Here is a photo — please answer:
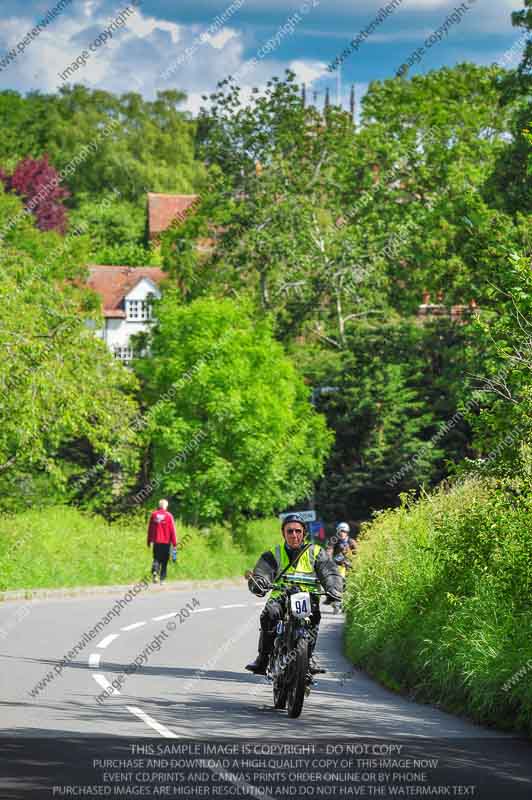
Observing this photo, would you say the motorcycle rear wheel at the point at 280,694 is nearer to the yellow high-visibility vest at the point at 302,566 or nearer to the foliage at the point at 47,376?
the yellow high-visibility vest at the point at 302,566

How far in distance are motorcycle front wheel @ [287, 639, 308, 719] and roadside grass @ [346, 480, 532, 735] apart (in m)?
1.61

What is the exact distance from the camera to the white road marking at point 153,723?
11520 millimetres

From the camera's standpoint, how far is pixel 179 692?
15141mm

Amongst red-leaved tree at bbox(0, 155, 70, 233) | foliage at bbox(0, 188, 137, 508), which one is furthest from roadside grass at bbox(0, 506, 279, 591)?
red-leaved tree at bbox(0, 155, 70, 233)

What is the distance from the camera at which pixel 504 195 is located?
39000mm

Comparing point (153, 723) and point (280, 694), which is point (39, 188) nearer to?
point (280, 694)

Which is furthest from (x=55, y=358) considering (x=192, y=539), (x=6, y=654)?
(x=6, y=654)

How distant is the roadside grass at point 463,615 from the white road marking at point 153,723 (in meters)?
2.97

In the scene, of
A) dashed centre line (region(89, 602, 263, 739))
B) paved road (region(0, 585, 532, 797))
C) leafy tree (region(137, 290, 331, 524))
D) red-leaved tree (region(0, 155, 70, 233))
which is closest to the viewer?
dashed centre line (region(89, 602, 263, 739))

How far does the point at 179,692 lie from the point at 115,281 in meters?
75.3

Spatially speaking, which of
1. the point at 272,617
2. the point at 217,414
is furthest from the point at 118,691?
the point at 217,414

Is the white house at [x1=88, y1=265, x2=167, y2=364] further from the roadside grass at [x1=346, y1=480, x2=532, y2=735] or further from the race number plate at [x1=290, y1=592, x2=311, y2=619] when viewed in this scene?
the race number plate at [x1=290, y1=592, x2=311, y2=619]

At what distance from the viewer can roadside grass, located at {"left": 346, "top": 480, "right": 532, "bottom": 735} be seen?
43.5 ft

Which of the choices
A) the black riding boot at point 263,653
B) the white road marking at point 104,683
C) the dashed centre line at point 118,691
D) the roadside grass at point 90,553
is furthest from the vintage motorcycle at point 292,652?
the roadside grass at point 90,553
